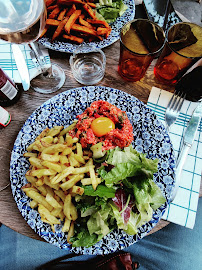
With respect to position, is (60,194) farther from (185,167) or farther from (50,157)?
(185,167)

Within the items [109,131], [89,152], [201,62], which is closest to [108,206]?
[89,152]

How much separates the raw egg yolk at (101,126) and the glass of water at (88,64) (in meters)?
0.53

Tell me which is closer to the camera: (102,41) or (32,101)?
(32,101)

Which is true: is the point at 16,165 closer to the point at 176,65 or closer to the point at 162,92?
the point at 162,92

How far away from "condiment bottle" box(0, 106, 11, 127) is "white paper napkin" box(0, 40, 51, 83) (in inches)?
14.8

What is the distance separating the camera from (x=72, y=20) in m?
2.25

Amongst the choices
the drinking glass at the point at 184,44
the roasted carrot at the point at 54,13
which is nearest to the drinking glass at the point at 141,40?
the drinking glass at the point at 184,44

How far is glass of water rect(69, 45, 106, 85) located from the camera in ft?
7.56

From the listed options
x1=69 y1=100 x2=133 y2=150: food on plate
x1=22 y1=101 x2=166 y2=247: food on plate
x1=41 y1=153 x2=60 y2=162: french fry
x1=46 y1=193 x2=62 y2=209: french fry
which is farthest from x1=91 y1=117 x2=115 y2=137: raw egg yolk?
x1=46 y1=193 x2=62 y2=209: french fry

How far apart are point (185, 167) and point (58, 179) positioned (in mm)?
1086

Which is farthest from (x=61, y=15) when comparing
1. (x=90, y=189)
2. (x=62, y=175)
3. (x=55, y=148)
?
(x=90, y=189)

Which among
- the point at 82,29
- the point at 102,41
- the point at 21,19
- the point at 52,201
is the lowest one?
the point at 52,201

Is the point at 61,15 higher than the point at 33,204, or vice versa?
the point at 61,15

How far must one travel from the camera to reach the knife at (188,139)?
196cm
